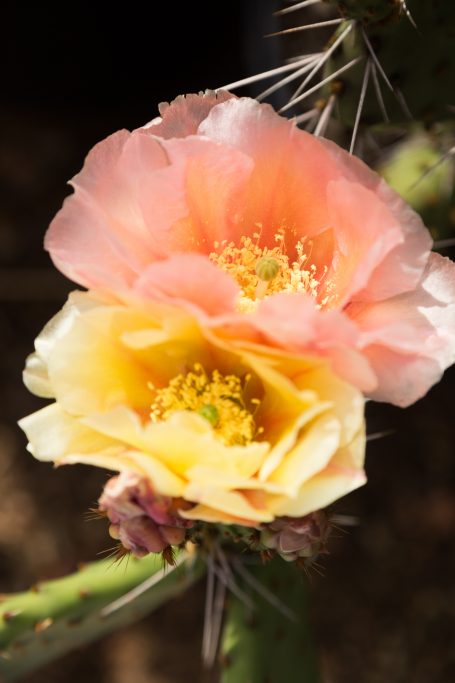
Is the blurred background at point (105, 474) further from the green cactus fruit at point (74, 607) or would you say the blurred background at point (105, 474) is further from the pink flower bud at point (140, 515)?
the pink flower bud at point (140, 515)

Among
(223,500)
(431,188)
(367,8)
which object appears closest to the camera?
(223,500)

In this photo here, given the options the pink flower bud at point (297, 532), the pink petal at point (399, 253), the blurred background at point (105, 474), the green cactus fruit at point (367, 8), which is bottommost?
the blurred background at point (105, 474)

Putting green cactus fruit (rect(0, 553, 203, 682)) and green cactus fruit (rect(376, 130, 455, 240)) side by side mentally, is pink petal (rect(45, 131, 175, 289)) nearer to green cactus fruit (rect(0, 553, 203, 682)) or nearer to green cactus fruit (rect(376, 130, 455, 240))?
green cactus fruit (rect(0, 553, 203, 682))

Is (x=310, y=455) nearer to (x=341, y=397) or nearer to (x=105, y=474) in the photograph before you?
(x=341, y=397)

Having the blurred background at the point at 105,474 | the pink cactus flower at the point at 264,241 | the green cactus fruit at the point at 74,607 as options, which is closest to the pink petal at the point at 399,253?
the pink cactus flower at the point at 264,241

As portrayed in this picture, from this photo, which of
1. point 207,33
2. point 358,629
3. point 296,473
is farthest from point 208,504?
point 207,33

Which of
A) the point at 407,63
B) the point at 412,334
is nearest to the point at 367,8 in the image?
the point at 407,63

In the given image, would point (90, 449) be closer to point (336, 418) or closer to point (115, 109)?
point (336, 418)
